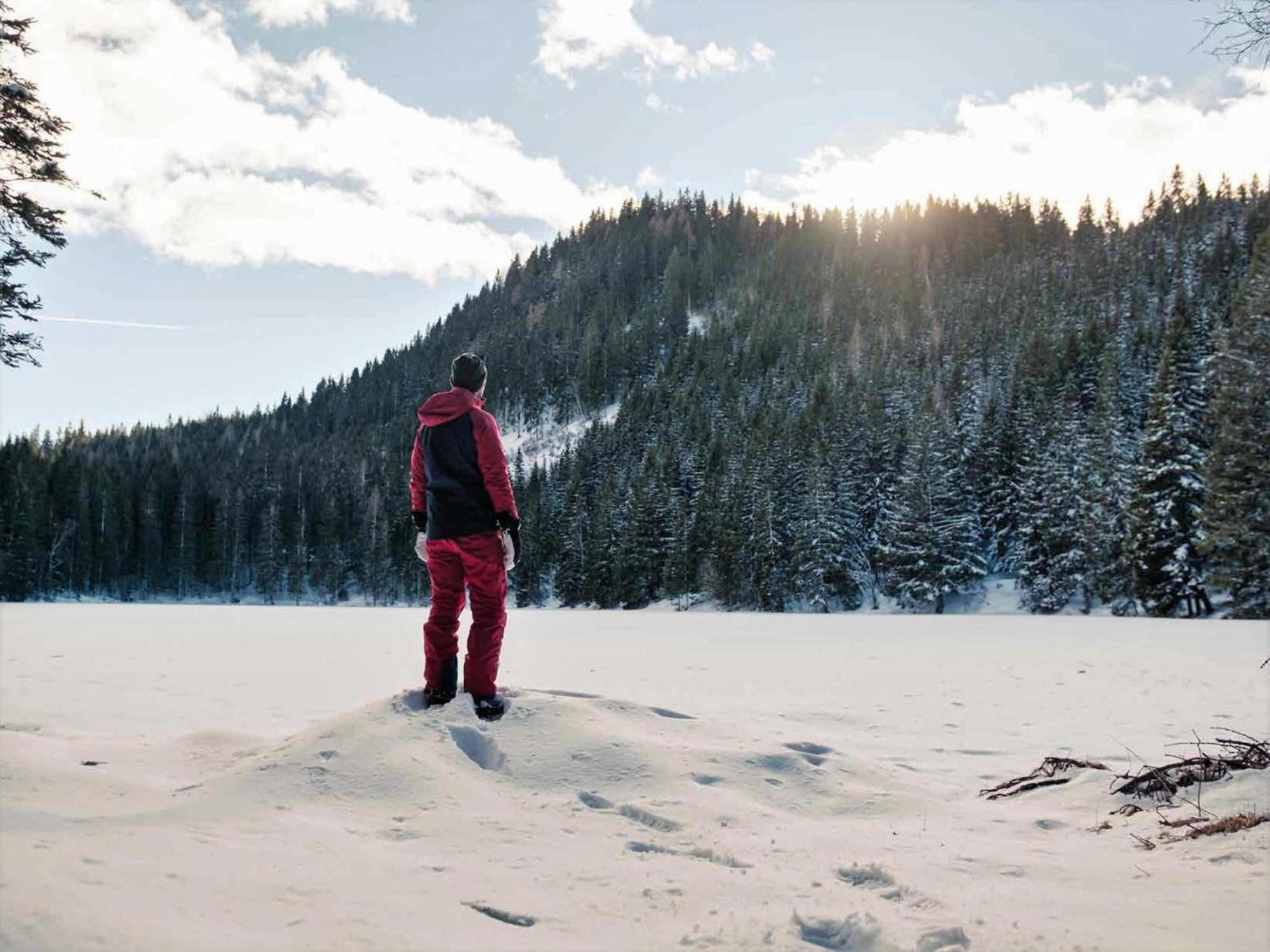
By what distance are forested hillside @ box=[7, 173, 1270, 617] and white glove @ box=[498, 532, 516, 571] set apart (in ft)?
73.8

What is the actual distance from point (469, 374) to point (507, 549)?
136 cm

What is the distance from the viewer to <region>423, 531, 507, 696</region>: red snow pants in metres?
4.87

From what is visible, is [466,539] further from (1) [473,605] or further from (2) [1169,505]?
(2) [1169,505]

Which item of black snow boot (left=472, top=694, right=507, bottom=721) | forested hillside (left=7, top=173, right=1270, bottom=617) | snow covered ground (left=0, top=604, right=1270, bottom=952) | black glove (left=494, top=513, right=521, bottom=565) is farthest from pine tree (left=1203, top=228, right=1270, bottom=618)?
black snow boot (left=472, top=694, right=507, bottom=721)

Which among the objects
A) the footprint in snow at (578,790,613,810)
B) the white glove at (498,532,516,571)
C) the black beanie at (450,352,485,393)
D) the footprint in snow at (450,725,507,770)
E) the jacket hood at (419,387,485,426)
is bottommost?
the footprint in snow at (578,790,613,810)

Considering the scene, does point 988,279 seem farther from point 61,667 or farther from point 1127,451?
point 61,667

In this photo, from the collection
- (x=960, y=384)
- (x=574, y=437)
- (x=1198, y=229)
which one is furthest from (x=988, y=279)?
(x=574, y=437)

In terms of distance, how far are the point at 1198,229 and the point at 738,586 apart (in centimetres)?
11260

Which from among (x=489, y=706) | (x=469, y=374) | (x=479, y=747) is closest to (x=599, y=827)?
(x=479, y=747)

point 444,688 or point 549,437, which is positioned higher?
point 549,437

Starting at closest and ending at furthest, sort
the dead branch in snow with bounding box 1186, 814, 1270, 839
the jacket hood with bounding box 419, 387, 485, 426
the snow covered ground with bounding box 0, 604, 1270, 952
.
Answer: the snow covered ground with bounding box 0, 604, 1270, 952
the dead branch in snow with bounding box 1186, 814, 1270, 839
the jacket hood with bounding box 419, 387, 485, 426

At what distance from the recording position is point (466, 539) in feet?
16.4

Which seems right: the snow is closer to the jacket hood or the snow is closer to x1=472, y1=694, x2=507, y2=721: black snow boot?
the jacket hood

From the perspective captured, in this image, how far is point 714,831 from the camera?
3.31 m
